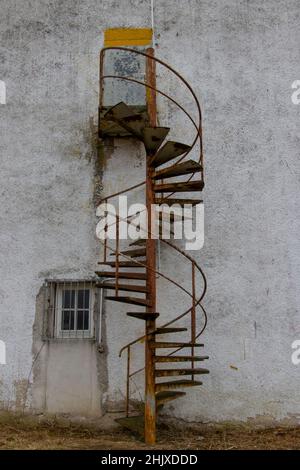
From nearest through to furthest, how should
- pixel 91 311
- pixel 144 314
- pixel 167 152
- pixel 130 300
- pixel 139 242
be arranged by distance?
pixel 130 300, pixel 144 314, pixel 167 152, pixel 139 242, pixel 91 311

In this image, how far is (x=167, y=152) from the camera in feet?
17.7

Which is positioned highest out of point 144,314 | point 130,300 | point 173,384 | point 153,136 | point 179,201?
point 153,136

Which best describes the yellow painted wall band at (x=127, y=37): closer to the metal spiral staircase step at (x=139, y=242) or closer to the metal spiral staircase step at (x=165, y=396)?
the metal spiral staircase step at (x=139, y=242)

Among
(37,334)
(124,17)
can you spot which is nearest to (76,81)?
(124,17)

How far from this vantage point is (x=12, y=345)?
5.86 meters

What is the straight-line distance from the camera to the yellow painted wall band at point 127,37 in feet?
21.6

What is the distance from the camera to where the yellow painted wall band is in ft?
21.6

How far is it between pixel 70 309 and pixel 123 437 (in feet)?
4.96

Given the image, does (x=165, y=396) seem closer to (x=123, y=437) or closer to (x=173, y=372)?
(x=173, y=372)

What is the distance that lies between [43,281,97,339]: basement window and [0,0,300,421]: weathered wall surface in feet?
0.60

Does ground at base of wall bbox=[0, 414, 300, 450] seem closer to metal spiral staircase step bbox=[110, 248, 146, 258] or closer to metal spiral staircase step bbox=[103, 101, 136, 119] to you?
metal spiral staircase step bbox=[110, 248, 146, 258]

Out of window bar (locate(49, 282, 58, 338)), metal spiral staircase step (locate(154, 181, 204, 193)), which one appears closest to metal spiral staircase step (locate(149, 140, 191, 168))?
metal spiral staircase step (locate(154, 181, 204, 193))

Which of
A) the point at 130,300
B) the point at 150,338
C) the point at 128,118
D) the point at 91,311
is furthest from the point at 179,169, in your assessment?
the point at 91,311

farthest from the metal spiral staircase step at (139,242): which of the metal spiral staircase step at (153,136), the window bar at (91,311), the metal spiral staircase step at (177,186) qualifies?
the metal spiral staircase step at (153,136)
